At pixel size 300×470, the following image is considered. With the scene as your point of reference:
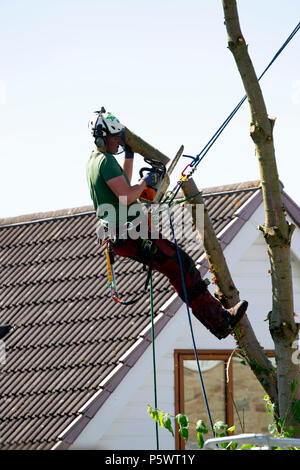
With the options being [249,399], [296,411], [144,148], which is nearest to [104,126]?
[144,148]

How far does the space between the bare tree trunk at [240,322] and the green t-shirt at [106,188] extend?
53 cm

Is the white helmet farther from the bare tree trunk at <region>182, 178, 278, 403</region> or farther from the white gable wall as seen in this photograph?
the white gable wall

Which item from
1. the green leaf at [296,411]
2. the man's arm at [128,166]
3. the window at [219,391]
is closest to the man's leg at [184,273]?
the man's arm at [128,166]

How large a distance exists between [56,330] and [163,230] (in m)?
1.91

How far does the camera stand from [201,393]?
13.6m

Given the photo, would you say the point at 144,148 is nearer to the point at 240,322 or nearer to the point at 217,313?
the point at 217,313

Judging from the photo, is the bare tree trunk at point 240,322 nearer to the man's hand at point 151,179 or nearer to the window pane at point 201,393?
the man's hand at point 151,179

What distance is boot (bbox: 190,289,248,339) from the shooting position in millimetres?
8336

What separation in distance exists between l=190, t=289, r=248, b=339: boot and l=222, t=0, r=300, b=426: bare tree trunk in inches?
19.3

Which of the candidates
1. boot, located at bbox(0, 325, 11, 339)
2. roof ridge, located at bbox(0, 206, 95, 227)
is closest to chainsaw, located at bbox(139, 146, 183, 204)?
boot, located at bbox(0, 325, 11, 339)

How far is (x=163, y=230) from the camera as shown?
15.0 metres
